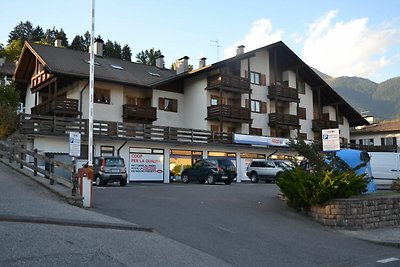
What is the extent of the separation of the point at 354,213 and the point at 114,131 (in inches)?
768

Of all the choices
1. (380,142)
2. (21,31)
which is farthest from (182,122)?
(21,31)

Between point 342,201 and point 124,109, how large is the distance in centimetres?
2485

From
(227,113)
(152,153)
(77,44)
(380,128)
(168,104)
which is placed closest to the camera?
(152,153)

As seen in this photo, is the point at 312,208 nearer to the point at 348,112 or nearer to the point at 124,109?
the point at 124,109

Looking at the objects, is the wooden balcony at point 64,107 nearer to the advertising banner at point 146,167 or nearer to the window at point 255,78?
the advertising banner at point 146,167

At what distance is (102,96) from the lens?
36.3 m

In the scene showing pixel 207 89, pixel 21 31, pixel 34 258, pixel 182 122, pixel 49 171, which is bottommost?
pixel 34 258

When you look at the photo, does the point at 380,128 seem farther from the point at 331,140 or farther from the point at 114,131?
the point at 331,140

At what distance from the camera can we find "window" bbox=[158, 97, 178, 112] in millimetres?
39625

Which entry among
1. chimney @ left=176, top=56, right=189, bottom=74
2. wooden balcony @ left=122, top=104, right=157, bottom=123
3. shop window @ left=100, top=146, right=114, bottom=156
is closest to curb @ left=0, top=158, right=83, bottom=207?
shop window @ left=100, top=146, right=114, bottom=156

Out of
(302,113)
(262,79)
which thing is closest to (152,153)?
(262,79)

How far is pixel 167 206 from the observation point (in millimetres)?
14766

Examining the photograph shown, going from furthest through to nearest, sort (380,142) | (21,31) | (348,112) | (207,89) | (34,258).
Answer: (21,31) < (380,142) < (348,112) < (207,89) < (34,258)

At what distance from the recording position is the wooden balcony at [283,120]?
145 feet
